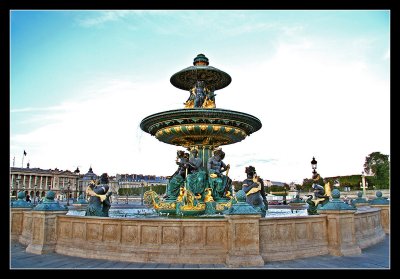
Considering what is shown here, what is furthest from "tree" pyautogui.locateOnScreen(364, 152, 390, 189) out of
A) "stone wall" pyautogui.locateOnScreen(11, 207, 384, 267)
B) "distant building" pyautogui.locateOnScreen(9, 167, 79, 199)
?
"distant building" pyautogui.locateOnScreen(9, 167, 79, 199)

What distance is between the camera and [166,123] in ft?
42.0

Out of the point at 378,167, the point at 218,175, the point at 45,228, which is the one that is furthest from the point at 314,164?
the point at 378,167

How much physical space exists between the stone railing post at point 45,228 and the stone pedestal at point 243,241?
451 centimetres

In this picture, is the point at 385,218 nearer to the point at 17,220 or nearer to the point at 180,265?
the point at 180,265

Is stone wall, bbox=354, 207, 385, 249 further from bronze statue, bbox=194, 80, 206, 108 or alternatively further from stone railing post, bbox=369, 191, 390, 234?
bronze statue, bbox=194, 80, 206, 108

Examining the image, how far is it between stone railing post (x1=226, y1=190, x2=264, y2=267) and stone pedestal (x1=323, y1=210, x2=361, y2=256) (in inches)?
83.5

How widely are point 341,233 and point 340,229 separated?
0.09m

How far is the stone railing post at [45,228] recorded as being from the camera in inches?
305

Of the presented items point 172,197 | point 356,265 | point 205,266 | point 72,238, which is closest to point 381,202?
point 356,265

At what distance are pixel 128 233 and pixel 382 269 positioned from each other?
518 cm

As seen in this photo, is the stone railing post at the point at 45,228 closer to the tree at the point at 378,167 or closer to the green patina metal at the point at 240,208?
the green patina metal at the point at 240,208

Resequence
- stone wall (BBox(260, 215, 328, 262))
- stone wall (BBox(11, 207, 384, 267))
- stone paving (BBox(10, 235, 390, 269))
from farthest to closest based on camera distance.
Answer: stone wall (BBox(260, 215, 328, 262)) → stone wall (BBox(11, 207, 384, 267)) → stone paving (BBox(10, 235, 390, 269))

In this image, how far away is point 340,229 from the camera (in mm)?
7445

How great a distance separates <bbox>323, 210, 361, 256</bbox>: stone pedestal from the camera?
732 cm
